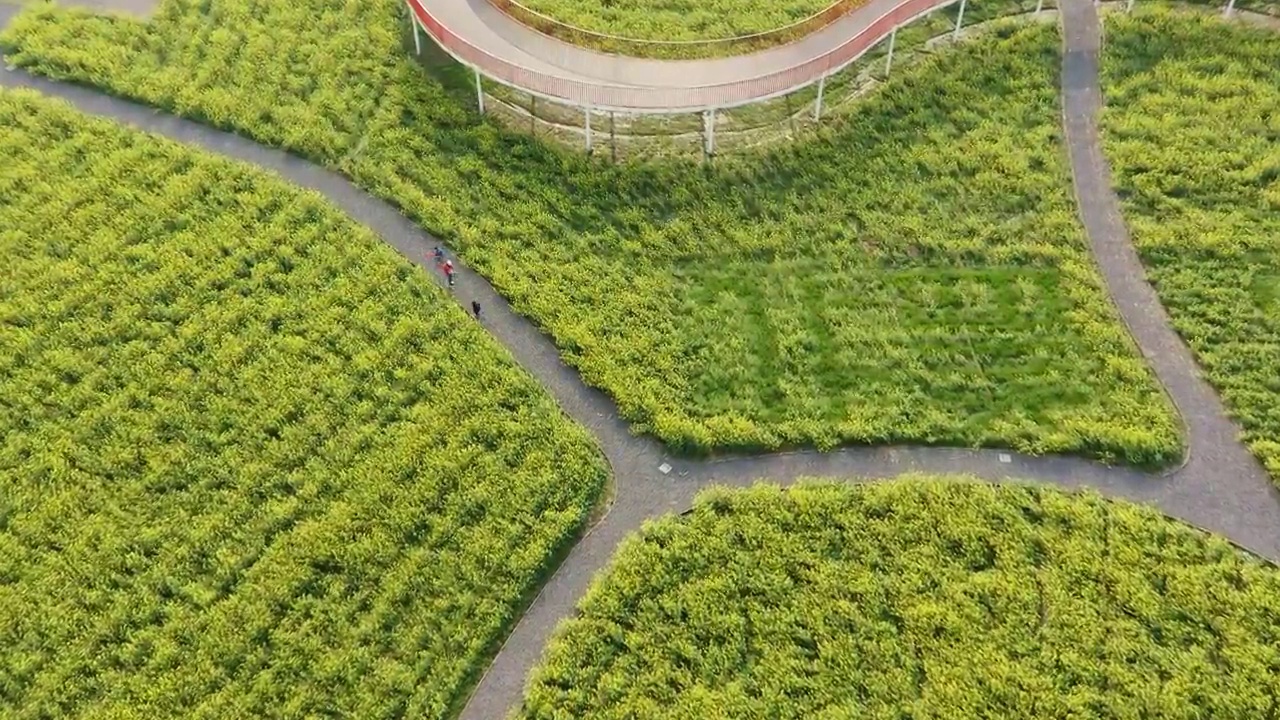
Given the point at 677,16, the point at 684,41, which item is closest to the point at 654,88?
the point at 684,41

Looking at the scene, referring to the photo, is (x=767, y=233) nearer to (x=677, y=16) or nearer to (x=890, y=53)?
(x=890, y=53)

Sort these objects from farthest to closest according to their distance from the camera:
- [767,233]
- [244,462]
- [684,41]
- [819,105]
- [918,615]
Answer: [684,41] < [819,105] < [767,233] < [244,462] < [918,615]

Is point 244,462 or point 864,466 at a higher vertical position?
point 864,466

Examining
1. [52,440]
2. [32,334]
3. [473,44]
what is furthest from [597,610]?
[473,44]

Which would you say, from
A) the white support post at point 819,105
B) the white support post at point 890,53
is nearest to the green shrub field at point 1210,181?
the white support post at point 890,53

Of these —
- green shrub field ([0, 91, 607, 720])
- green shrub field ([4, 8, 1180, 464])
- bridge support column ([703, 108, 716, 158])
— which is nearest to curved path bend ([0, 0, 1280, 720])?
green shrub field ([4, 8, 1180, 464])

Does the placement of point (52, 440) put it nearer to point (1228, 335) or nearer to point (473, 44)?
point (473, 44)

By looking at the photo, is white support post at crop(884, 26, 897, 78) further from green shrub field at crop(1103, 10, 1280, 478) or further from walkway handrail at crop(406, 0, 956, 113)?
green shrub field at crop(1103, 10, 1280, 478)
